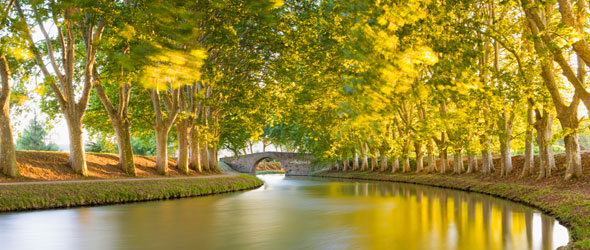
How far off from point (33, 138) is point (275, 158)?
34502 millimetres

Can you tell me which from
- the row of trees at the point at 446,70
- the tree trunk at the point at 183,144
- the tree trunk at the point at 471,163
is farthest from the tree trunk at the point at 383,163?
the tree trunk at the point at 183,144

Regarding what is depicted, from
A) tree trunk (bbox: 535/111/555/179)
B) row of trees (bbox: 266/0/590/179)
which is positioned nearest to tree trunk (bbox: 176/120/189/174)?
row of trees (bbox: 266/0/590/179)

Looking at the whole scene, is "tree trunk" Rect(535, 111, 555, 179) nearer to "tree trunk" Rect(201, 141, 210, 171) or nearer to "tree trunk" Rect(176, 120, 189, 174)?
"tree trunk" Rect(176, 120, 189, 174)

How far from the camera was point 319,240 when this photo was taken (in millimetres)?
12523

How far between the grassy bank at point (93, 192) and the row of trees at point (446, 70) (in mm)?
8208

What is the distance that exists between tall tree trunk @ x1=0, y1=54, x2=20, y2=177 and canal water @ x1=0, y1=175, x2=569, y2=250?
3280 mm

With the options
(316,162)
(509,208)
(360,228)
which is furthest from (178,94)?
(316,162)

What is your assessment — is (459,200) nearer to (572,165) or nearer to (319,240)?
(572,165)

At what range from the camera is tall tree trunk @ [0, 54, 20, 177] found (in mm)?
18234

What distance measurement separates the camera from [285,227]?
49.8ft

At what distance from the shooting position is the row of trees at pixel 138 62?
4.47m

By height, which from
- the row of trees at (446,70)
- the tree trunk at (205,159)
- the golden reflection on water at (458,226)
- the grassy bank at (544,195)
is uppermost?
the row of trees at (446,70)

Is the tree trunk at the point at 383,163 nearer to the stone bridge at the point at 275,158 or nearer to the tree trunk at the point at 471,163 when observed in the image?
the tree trunk at the point at 471,163

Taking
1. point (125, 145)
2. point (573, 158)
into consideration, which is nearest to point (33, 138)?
point (125, 145)
